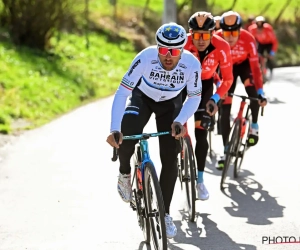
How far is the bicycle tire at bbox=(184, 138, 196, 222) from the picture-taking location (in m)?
7.22

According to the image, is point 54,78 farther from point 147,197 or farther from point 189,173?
point 147,197

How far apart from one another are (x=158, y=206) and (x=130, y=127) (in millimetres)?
997

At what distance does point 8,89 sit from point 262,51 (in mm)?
7258

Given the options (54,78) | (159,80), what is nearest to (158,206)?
(159,80)

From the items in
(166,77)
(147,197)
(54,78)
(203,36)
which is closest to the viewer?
A: (147,197)

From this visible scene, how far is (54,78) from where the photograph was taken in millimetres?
16984

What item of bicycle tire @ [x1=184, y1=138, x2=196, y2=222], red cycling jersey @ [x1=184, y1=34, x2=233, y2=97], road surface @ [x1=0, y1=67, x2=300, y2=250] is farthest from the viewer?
red cycling jersey @ [x1=184, y1=34, x2=233, y2=97]

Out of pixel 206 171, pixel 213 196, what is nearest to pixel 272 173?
pixel 206 171

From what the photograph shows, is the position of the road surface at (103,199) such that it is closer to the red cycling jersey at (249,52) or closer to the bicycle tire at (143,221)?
the bicycle tire at (143,221)

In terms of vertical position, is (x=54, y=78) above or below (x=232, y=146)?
above

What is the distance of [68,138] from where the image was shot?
40.0 feet

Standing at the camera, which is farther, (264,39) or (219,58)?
(264,39)

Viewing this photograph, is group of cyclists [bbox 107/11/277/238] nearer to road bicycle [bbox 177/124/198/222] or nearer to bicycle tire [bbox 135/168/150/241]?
bicycle tire [bbox 135/168/150/241]

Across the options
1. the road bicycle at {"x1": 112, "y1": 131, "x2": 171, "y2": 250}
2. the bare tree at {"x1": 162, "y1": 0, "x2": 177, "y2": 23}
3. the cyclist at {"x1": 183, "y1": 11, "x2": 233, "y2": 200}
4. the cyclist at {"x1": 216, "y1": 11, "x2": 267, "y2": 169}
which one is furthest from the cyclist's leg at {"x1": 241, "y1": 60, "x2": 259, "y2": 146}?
the bare tree at {"x1": 162, "y1": 0, "x2": 177, "y2": 23}
